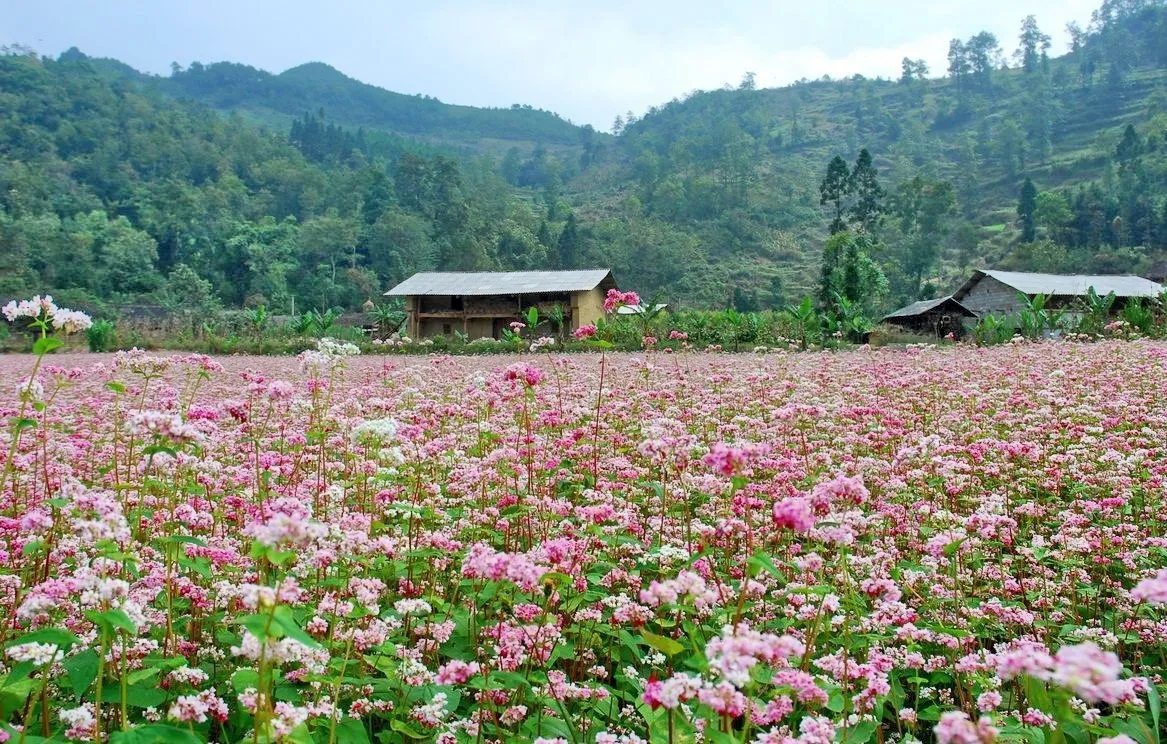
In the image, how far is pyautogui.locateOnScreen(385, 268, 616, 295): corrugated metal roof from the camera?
4731 centimetres

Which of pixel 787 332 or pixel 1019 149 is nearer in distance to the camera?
pixel 787 332

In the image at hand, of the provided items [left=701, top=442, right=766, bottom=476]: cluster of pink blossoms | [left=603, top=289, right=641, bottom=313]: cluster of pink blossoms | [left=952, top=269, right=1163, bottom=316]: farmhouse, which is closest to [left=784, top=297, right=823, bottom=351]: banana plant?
[left=952, top=269, right=1163, bottom=316]: farmhouse

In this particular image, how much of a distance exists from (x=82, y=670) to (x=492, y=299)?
47092 mm

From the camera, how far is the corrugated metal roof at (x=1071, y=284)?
44.0 metres

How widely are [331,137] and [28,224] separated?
7774 cm

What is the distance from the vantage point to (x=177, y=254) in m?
80.1

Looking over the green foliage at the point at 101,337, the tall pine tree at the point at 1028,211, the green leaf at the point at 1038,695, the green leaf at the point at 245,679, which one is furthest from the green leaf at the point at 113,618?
the tall pine tree at the point at 1028,211

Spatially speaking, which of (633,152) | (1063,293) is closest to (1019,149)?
(633,152)

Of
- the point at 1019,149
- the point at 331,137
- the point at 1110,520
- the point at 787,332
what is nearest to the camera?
the point at 1110,520

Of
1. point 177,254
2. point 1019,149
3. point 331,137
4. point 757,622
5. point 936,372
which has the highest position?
point 331,137

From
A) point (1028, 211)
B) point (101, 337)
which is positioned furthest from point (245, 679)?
point (1028, 211)

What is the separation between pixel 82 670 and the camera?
8.34 ft

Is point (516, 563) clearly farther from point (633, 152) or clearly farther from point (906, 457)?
point (633, 152)

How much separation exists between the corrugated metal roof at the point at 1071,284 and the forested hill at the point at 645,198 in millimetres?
8788
